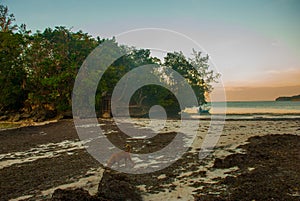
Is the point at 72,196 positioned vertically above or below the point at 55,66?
below

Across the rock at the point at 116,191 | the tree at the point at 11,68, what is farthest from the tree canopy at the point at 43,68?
the rock at the point at 116,191

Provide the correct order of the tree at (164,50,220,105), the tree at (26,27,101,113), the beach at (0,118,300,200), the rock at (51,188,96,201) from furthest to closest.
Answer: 1. the tree at (164,50,220,105)
2. the tree at (26,27,101,113)
3. the beach at (0,118,300,200)
4. the rock at (51,188,96,201)

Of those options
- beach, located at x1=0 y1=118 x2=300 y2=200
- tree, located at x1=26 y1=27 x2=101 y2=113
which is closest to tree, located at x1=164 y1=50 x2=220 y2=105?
tree, located at x1=26 y1=27 x2=101 y2=113

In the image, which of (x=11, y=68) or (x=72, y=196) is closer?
(x=72, y=196)

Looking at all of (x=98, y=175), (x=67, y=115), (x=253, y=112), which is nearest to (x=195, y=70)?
(x=253, y=112)

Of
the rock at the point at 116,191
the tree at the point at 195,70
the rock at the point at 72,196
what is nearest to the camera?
the rock at the point at 72,196

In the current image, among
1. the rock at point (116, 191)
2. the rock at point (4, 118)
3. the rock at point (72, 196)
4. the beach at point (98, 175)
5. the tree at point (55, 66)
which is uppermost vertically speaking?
the tree at point (55, 66)

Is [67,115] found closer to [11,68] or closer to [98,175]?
[11,68]

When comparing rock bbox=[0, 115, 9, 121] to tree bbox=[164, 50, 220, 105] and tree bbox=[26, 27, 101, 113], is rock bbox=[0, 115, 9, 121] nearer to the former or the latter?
tree bbox=[26, 27, 101, 113]

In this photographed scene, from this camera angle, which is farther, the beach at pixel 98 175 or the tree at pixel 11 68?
the tree at pixel 11 68

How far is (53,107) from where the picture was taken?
3266 cm

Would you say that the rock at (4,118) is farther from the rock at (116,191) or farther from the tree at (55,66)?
the rock at (116,191)

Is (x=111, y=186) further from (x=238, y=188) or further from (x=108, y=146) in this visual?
(x=108, y=146)

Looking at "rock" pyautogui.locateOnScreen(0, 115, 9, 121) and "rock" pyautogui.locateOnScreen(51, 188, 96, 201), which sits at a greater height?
"rock" pyautogui.locateOnScreen(0, 115, 9, 121)
